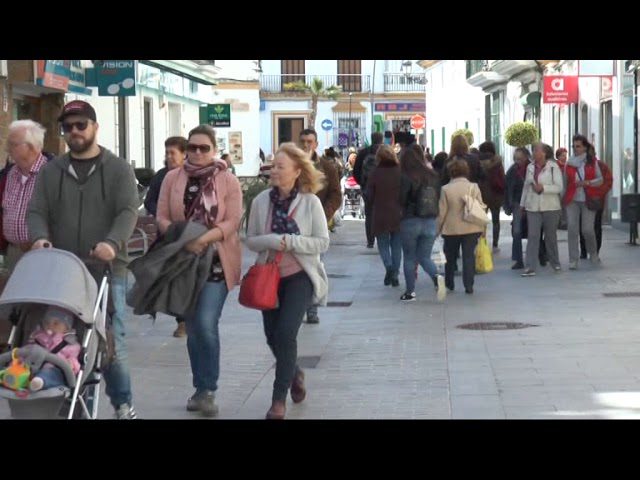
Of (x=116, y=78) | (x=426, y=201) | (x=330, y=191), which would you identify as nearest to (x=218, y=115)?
(x=116, y=78)

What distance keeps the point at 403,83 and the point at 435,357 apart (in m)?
69.4

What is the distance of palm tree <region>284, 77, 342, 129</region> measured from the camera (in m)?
78.9

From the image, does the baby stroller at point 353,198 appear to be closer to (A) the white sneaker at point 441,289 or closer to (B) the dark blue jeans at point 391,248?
(B) the dark blue jeans at point 391,248

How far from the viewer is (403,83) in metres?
81.1

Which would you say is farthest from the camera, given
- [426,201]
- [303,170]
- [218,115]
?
[218,115]

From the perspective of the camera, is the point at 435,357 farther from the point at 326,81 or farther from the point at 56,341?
the point at 326,81

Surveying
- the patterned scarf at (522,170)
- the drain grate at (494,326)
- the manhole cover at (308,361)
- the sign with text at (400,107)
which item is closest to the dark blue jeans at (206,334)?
the manhole cover at (308,361)

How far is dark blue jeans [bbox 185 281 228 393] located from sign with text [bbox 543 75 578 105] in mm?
24599

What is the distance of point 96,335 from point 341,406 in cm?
250

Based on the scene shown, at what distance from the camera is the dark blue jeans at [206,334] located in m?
9.60

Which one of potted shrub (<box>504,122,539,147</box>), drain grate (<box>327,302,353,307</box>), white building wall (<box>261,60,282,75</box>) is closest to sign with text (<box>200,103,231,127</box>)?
potted shrub (<box>504,122,539,147</box>)
